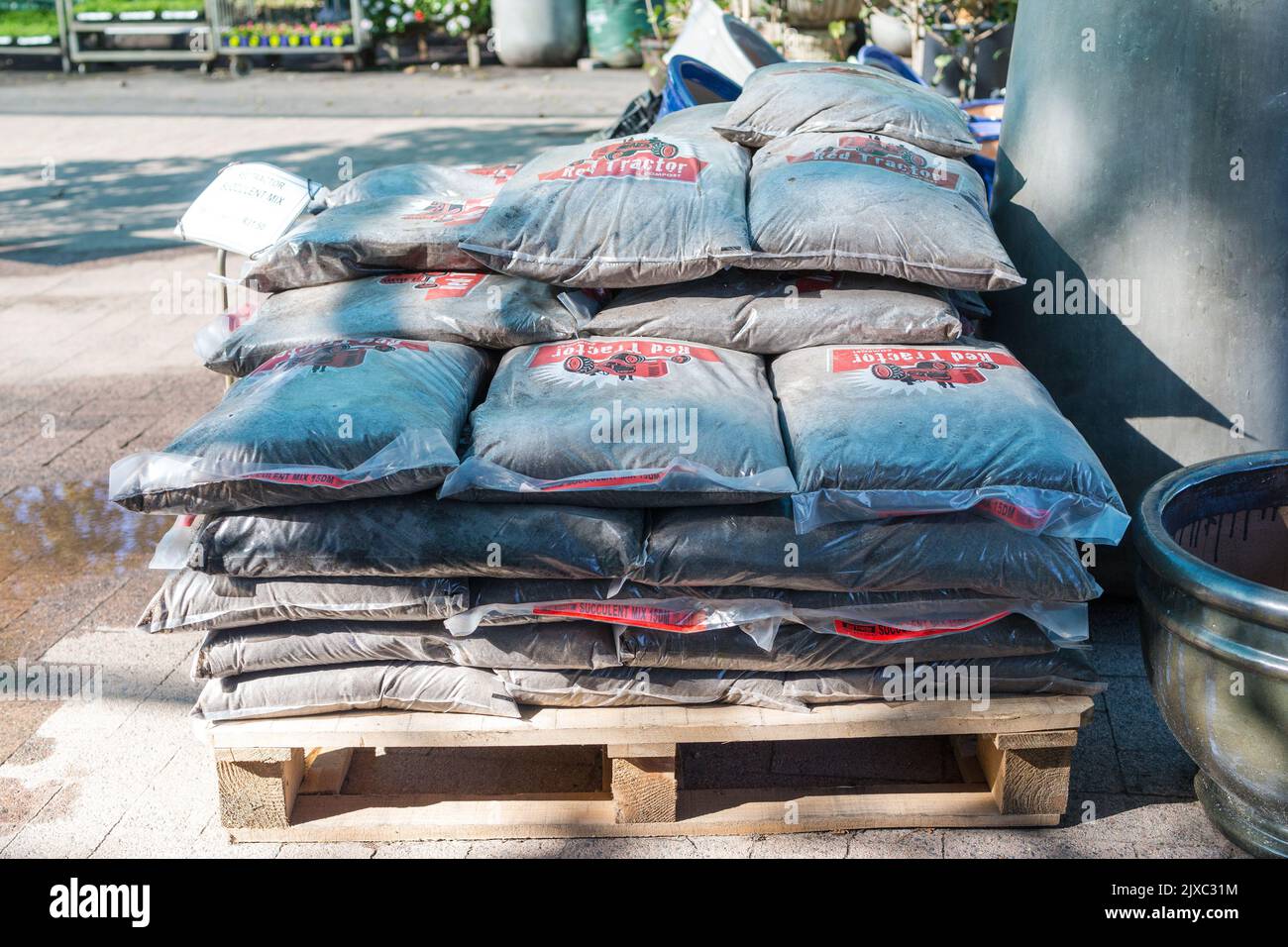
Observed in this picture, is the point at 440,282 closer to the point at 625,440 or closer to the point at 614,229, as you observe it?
the point at 614,229

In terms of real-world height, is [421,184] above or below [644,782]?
above

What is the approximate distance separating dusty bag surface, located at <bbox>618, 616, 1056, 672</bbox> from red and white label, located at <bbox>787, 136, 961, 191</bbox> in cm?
137

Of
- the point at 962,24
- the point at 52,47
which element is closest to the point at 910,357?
the point at 962,24

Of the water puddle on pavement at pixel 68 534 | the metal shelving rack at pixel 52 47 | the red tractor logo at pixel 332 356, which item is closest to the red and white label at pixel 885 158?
the red tractor logo at pixel 332 356

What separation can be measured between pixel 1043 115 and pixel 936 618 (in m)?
1.75

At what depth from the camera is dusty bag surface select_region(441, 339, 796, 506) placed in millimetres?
2822

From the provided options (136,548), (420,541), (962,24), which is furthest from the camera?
(962,24)

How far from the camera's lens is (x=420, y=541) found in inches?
111

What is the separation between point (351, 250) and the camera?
12.1 ft

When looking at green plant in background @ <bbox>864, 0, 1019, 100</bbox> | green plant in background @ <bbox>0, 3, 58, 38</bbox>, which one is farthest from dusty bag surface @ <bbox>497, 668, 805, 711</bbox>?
green plant in background @ <bbox>0, 3, 58, 38</bbox>

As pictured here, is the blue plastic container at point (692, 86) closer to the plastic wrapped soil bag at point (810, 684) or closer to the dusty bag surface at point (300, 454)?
the dusty bag surface at point (300, 454)

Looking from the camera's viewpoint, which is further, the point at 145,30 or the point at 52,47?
the point at 52,47

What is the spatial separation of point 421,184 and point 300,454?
5.30ft

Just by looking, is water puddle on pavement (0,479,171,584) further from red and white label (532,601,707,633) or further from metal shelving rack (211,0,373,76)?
metal shelving rack (211,0,373,76)
